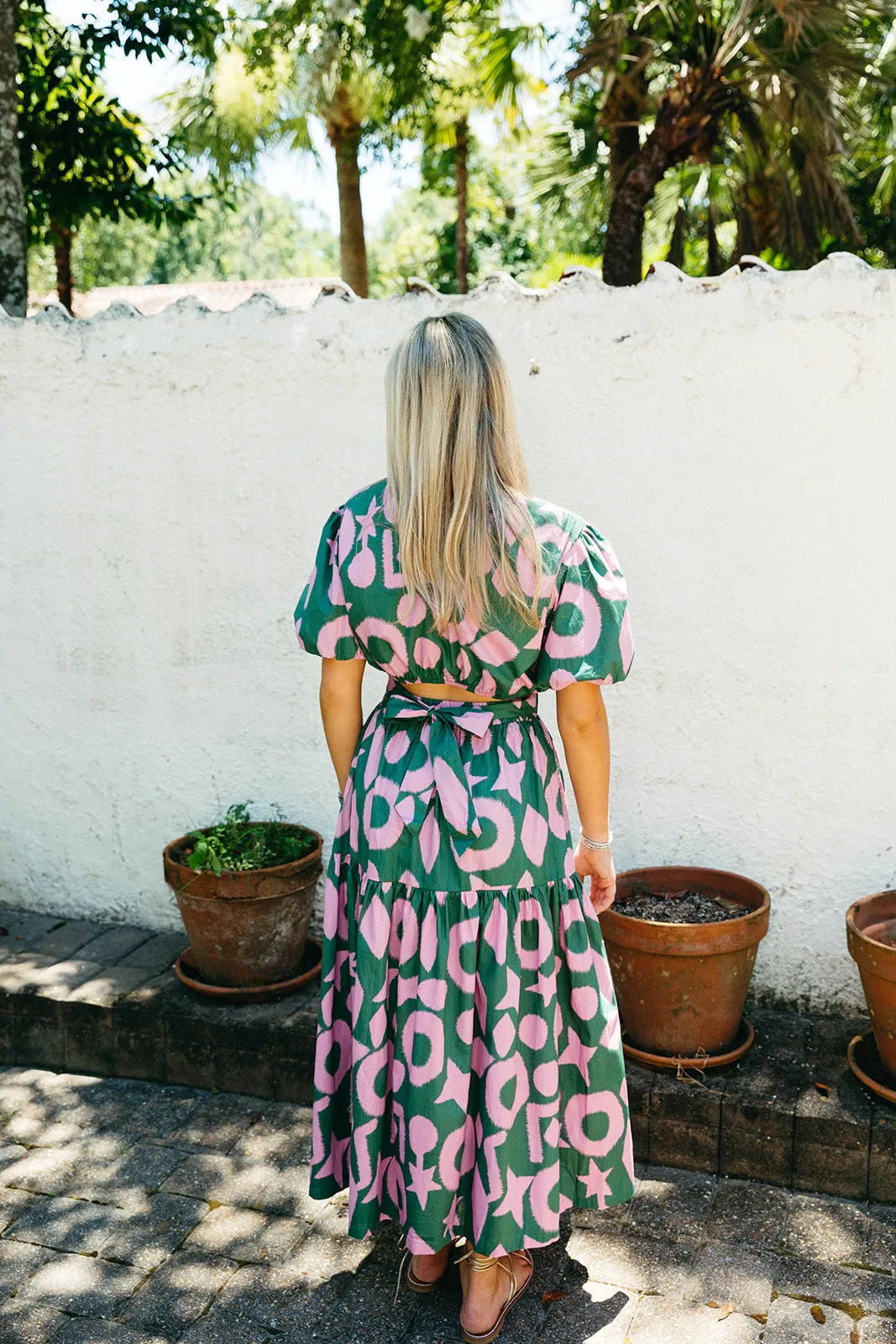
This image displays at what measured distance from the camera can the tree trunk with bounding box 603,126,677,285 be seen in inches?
297

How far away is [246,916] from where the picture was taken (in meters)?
3.29

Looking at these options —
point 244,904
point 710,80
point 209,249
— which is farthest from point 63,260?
point 209,249

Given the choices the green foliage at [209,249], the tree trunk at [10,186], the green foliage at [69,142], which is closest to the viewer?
the tree trunk at [10,186]

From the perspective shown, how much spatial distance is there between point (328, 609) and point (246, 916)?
1443 mm

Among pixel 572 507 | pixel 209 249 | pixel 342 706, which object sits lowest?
pixel 342 706

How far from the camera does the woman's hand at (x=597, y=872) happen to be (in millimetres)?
2277

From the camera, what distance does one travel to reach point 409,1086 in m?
2.20

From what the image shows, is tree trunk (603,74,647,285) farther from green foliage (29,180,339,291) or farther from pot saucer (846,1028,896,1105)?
pot saucer (846,1028,896,1105)

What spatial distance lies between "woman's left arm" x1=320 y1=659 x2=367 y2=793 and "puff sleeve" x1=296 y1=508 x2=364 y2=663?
7cm

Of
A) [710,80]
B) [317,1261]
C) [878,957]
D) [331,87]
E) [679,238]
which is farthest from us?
[679,238]

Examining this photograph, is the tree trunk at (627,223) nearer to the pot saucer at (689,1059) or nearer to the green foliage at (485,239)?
the pot saucer at (689,1059)

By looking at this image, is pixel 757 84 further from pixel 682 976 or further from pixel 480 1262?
pixel 480 1262

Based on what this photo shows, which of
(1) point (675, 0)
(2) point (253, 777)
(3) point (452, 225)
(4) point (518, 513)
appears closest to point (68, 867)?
(2) point (253, 777)

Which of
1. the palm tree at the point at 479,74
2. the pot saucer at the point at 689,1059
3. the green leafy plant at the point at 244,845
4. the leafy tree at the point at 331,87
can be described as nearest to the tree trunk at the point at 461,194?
the palm tree at the point at 479,74
